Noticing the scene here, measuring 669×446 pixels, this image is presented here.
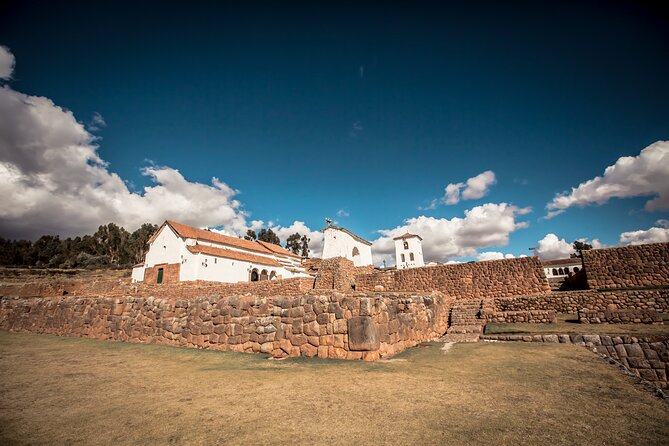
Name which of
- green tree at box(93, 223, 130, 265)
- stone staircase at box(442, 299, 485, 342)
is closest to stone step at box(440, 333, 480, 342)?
stone staircase at box(442, 299, 485, 342)

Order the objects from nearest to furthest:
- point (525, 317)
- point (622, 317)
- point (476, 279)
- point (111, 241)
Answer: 1. point (622, 317)
2. point (525, 317)
3. point (476, 279)
4. point (111, 241)

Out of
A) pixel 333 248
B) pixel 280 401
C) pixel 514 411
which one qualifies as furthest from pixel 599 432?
pixel 333 248

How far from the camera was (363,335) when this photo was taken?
5.61 meters

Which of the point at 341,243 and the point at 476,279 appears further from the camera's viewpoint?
the point at 341,243

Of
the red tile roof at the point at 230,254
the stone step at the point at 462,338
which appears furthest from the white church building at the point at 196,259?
the stone step at the point at 462,338

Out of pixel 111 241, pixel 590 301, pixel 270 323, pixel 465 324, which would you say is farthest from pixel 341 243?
pixel 111 241

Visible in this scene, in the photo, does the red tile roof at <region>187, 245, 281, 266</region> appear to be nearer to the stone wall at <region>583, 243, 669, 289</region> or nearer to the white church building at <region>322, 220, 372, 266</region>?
the white church building at <region>322, 220, 372, 266</region>

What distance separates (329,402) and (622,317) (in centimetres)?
1131

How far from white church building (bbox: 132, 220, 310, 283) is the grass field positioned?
79.3ft

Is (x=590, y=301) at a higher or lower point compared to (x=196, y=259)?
lower

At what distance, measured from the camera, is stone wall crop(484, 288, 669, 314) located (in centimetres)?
1080

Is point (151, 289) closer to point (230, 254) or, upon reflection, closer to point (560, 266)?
point (230, 254)

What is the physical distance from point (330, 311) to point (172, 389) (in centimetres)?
309

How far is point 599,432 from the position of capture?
2521 mm
